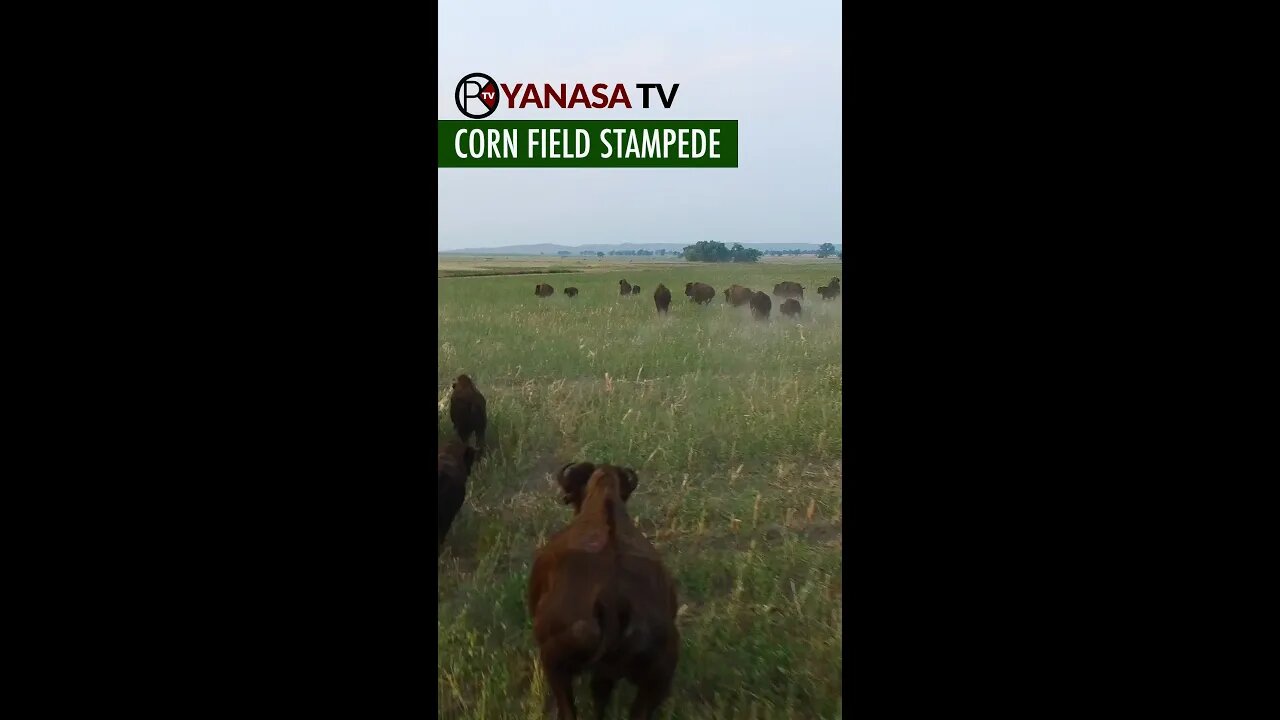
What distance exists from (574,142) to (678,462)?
4.35ft

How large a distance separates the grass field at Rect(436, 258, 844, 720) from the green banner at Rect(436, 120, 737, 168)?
0.43m

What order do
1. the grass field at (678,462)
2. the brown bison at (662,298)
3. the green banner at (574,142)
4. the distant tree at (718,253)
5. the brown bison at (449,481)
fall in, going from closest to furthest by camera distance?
A: the grass field at (678,462) → the green banner at (574,142) → the brown bison at (449,481) → the distant tree at (718,253) → the brown bison at (662,298)

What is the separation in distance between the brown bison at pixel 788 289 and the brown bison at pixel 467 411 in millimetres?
1308

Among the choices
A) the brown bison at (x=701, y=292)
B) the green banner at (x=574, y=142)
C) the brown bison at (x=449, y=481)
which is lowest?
the brown bison at (x=449, y=481)

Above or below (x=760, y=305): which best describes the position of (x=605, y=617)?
below

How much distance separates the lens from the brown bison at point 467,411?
3.46 metres

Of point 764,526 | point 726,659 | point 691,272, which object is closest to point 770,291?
point 691,272

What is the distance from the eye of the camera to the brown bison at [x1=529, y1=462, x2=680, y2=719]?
97.3 inches

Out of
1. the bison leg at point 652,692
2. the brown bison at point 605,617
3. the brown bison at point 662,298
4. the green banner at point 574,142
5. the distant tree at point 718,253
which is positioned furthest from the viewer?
the brown bison at point 662,298

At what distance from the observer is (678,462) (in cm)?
339

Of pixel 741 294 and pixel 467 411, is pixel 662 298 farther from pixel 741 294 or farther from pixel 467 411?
pixel 467 411

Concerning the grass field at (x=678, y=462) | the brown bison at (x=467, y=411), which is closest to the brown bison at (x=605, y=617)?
the grass field at (x=678, y=462)

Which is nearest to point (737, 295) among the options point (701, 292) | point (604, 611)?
point (701, 292)

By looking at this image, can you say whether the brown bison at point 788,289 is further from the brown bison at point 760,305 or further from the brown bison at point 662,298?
the brown bison at point 662,298
